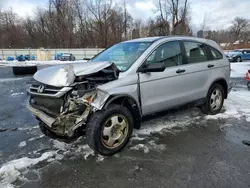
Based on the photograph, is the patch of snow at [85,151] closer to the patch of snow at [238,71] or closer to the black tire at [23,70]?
the patch of snow at [238,71]

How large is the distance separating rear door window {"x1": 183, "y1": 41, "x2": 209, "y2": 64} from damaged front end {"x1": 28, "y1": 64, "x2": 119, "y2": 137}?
211 cm

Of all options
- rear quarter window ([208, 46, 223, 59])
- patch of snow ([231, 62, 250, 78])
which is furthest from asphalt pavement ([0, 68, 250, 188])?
patch of snow ([231, 62, 250, 78])

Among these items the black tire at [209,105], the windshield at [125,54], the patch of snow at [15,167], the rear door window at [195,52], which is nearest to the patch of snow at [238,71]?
the black tire at [209,105]

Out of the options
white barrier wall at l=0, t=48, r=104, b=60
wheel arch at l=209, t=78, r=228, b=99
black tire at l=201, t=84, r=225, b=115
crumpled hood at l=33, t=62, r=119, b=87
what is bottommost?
black tire at l=201, t=84, r=225, b=115

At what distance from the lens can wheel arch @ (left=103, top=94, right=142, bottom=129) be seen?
3.11 meters

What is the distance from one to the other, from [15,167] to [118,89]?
1827mm

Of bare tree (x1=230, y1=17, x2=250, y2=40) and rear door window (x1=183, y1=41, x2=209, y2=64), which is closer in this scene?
rear door window (x1=183, y1=41, x2=209, y2=64)

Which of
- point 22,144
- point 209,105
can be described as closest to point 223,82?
point 209,105

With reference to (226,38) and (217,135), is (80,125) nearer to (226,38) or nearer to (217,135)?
(217,135)

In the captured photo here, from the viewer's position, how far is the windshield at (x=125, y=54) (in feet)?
11.6

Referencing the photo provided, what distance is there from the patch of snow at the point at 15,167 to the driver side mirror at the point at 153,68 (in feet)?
6.48

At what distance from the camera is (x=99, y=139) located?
2988mm

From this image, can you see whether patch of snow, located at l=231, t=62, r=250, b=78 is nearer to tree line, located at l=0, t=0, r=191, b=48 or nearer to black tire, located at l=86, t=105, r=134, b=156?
black tire, located at l=86, t=105, r=134, b=156

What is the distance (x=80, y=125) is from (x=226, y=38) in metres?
72.8
